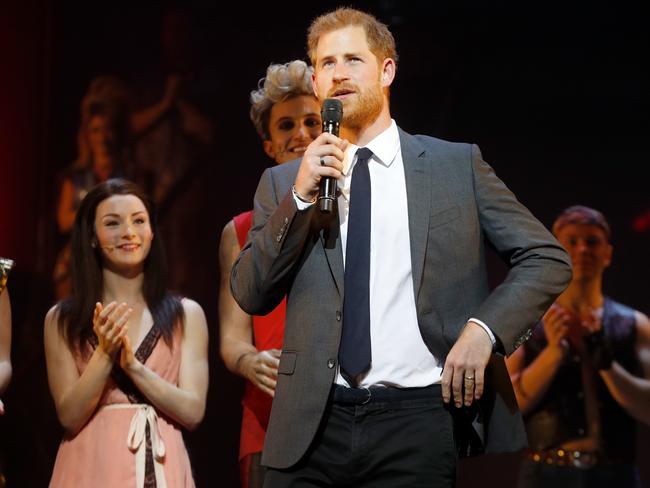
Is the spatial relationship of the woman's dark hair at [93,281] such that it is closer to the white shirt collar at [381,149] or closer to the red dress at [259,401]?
the red dress at [259,401]

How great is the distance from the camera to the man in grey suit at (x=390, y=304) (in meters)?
2.01

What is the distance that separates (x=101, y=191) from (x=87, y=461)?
36.6 inches

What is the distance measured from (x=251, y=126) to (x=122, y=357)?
1869 mm

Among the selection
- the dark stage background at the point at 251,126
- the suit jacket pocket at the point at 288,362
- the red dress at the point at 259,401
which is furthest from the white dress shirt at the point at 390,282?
Result: the dark stage background at the point at 251,126

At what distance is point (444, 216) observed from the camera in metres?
2.15

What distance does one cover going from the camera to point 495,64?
438cm

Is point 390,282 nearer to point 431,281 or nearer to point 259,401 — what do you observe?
point 431,281

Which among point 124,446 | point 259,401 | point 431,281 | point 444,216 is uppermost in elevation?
point 444,216

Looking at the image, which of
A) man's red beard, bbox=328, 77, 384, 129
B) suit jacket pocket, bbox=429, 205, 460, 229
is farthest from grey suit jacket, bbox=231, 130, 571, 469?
man's red beard, bbox=328, 77, 384, 129

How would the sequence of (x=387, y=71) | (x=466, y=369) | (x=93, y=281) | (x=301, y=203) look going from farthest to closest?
(x=93, y=281)
(x=387, y=71)
(x=301, y=203)
(x=466, y=369)

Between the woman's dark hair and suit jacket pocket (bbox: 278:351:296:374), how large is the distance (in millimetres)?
1127

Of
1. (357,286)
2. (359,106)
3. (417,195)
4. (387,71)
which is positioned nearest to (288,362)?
(357,286)

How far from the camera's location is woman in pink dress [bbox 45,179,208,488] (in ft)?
9.80

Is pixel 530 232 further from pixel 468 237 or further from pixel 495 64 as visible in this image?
pixel 495 64
